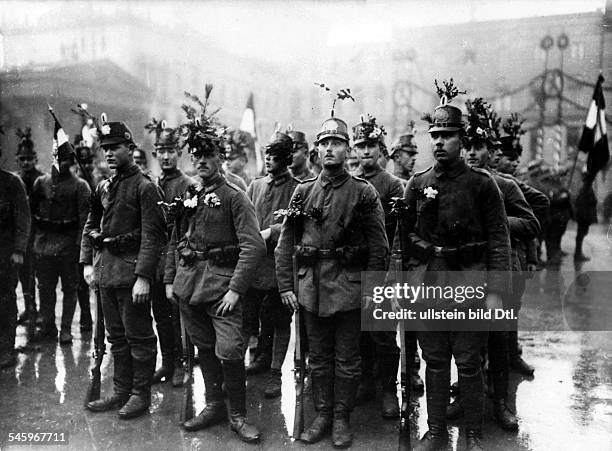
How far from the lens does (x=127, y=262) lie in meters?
5.00

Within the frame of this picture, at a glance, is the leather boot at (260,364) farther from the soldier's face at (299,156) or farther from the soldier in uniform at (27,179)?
the soldier in uniform at (27,179)

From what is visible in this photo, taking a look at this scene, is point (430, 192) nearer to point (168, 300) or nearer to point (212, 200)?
point (212, 200)

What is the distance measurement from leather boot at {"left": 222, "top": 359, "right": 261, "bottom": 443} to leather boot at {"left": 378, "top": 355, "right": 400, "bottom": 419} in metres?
1.25

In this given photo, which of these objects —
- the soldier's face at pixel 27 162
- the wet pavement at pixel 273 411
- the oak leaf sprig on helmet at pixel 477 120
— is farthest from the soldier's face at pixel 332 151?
the soldier's face at pixel 27 162

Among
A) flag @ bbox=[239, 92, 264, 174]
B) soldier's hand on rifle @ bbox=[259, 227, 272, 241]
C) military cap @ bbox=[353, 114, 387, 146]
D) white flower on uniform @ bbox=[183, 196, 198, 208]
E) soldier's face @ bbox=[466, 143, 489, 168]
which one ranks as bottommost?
soldier's hand on rifle @ bbox=[259, 227, 272, 241]

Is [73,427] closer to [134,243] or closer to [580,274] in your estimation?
[134,243]

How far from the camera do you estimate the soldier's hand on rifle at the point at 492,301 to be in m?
4.15

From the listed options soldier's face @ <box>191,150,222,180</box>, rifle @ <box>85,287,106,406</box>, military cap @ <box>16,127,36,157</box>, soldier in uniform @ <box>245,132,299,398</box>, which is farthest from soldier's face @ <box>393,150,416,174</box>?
military cap @ <box>16,127,36,157</box>

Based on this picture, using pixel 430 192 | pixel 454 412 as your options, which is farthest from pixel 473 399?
pixel 430 192

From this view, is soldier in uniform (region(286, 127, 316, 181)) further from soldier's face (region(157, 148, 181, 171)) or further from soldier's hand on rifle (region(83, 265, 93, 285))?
soldier's hand on rifle (region(83, 265, 93, 285))

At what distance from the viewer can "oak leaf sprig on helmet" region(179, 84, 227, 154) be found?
4.67m

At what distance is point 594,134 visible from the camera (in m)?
8.36

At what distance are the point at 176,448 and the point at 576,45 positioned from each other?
15392 mm

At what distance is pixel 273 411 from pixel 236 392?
68 centimetres
